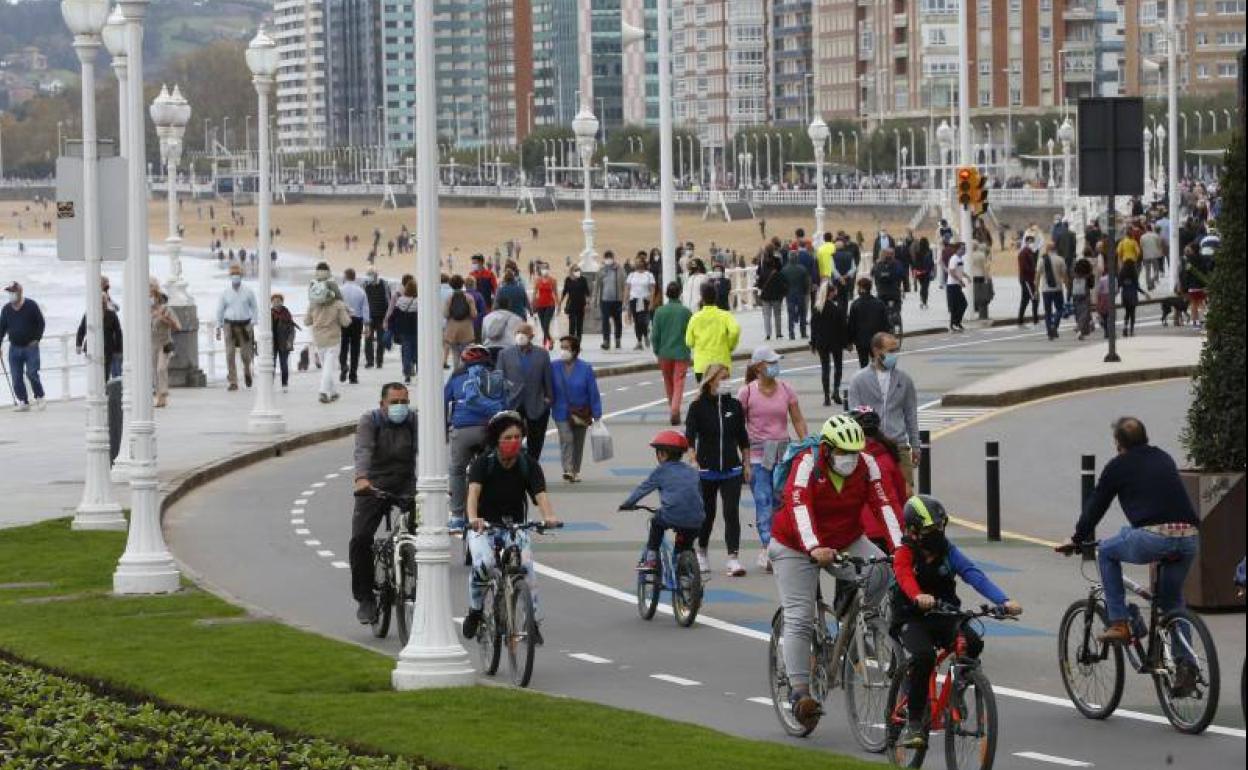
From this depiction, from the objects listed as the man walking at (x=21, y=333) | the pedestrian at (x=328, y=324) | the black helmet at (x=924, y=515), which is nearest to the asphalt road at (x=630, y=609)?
the black helmet at (x=924, y=515)

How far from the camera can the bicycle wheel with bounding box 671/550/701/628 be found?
744 inches

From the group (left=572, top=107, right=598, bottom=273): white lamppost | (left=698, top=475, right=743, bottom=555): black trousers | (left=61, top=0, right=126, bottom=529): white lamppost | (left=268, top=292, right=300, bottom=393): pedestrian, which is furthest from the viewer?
(left=572, top=107, right=598, bottom=273): white lamppost

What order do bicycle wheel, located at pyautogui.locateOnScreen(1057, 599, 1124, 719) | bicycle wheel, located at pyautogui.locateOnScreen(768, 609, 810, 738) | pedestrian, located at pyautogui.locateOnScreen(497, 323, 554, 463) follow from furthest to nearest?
pedestrian, located at pyautogui.locateOnScreen(497, 323, 554, 463)
bicycle wheel, located at pyautogui.locateOnScreen(1057, 599, 1124, 719)
bicycle wheel, located at pyautogui.locateOnScreen(768, 609, 810, 738)

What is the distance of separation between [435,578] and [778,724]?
225 centimetres

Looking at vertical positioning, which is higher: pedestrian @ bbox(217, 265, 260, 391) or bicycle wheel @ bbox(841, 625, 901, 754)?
pedestrian @ bbox(217, 265, 260, 391)

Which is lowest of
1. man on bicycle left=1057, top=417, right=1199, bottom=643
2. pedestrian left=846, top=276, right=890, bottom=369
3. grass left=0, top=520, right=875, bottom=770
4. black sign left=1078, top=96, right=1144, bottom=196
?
grass left=0, top=520, right=875, bottom=770

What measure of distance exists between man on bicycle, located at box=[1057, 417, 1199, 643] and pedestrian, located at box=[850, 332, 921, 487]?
23.0 feet

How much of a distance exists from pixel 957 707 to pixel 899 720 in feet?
1.68

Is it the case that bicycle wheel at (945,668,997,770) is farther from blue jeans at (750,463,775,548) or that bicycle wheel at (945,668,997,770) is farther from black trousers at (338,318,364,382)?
black trousers at (338,318,364,382)

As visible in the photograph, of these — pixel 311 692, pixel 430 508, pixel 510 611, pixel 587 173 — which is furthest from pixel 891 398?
pixel 587 173

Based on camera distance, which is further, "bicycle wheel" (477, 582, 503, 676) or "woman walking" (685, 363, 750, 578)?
"woman walking" (685, 363, 750, 578)

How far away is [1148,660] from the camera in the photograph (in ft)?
48.9

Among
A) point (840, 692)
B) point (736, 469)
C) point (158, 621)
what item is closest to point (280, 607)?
point (158, 621)

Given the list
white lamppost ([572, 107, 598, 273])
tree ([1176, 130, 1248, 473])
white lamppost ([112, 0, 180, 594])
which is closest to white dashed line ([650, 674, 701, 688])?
tree ([1176, 130, 1248, 473])
